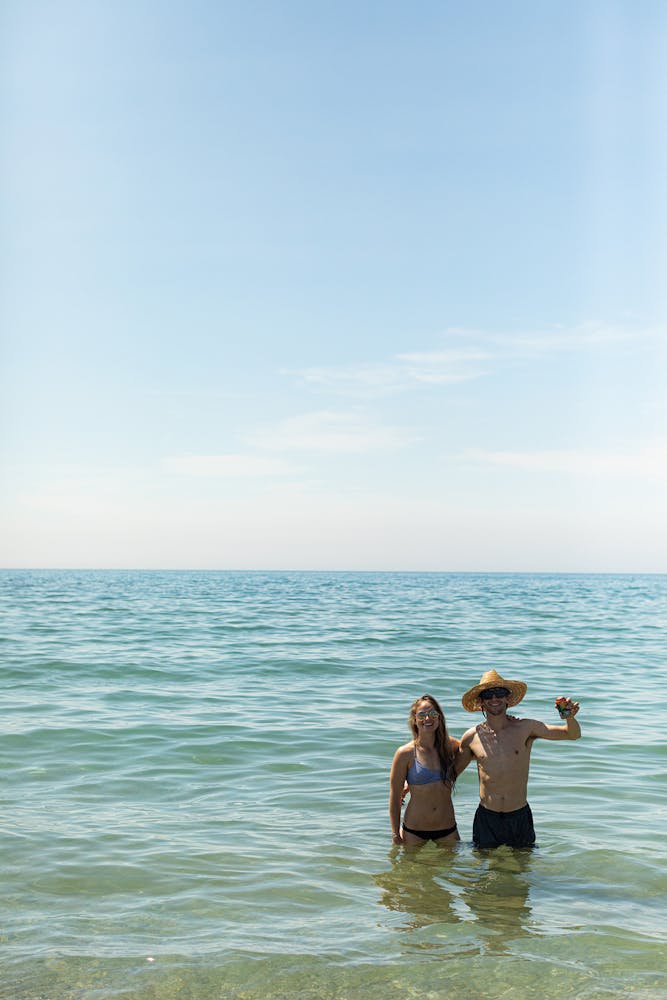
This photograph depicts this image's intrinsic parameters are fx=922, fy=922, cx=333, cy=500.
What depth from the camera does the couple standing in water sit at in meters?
7.65

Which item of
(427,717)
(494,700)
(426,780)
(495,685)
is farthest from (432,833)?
(495,685)

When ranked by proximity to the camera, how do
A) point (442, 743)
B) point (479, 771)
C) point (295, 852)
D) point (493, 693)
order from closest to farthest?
point (493, 693)
point (479, 771)
point (442, 743)
point (295, 852)

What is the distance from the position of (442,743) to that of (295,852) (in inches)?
65.3

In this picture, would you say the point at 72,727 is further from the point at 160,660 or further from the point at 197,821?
the point at 160,660

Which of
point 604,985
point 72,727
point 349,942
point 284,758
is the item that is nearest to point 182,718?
point 72,727

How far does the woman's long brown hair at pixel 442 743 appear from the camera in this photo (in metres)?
7.79

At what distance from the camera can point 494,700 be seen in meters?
7.59

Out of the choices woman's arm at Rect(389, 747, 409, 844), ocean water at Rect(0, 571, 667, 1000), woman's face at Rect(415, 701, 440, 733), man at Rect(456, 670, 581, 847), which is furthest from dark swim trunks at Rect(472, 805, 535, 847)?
woman's face at Rect(415, 701, 440, 733)

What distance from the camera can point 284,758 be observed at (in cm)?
1178

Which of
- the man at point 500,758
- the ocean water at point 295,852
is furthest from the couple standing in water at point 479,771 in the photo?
the ocean water at point 295,852

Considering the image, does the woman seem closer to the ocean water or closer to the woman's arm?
the woman's arm

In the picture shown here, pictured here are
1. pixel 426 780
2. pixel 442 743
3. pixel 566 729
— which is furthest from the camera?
pixel 442 743

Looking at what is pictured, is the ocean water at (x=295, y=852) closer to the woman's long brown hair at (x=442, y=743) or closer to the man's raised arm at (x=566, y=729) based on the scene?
the woman's long brown hair at (x=442, y=743)

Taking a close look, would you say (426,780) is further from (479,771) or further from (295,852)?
(295,852)
